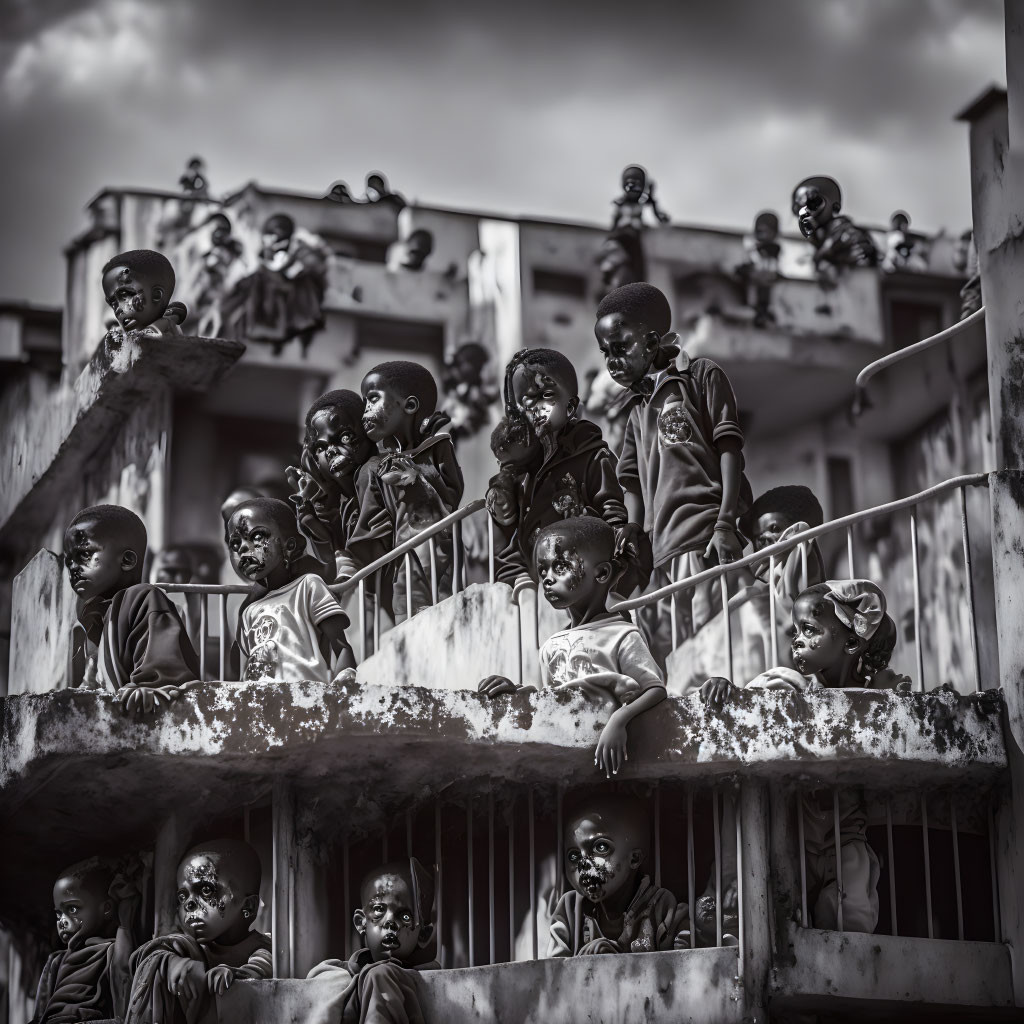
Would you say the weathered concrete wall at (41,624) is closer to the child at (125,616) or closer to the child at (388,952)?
the child at (125,616)

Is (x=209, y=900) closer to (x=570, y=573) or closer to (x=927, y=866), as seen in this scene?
(x=570, y=573)

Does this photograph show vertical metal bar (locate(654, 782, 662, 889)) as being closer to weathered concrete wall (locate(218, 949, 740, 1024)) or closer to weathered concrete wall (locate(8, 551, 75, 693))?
weathered concrete wall (locate(218, 949, 740, 1024))

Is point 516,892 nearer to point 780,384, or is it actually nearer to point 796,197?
point 796,197

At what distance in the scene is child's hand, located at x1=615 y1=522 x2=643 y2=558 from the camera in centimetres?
1494

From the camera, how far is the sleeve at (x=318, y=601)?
14.7 m

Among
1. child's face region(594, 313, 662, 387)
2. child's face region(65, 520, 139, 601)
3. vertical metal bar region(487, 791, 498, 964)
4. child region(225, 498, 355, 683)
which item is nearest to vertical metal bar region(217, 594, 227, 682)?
child region(225, 498, 355, 683)

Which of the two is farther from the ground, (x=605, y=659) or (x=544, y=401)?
(x=544, y=401)

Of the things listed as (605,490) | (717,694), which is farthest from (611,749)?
(605,490)

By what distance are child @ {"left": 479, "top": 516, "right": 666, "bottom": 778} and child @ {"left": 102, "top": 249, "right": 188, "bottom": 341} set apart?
12.4 feet

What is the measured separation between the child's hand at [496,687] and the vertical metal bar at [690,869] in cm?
116

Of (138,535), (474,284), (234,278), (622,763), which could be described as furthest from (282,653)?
(474,284)

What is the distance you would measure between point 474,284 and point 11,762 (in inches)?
585

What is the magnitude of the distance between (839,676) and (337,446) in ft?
13.3

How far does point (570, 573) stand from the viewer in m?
14.2
